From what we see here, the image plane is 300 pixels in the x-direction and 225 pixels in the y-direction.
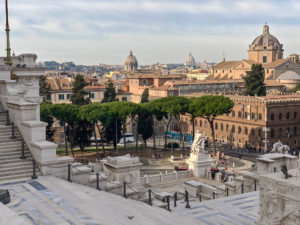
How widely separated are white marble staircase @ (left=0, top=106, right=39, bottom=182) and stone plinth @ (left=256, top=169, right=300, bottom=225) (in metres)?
9.36

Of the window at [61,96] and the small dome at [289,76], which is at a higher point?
the small dome at [289,76]

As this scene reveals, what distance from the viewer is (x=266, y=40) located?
121 m

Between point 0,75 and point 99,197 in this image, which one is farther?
point 0,75

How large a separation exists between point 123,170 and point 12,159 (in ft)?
16.9

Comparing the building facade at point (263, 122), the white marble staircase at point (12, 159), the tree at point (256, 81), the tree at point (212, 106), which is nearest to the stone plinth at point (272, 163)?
the white marble staircase at point (12, 159)

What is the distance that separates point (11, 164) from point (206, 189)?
1099 centimetres

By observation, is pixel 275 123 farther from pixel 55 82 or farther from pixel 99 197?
pixel 99 197

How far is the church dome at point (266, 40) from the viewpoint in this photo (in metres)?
120

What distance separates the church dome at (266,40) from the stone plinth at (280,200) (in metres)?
114

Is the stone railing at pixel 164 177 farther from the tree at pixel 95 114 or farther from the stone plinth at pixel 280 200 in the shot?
the stone plinth at pixel 280 200

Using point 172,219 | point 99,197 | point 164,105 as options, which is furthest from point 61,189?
point 164,105

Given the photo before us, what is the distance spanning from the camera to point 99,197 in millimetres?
14820

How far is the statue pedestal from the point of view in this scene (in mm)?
32969

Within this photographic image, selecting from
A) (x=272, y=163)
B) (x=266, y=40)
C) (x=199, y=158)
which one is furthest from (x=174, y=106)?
(x=266, y=40)
